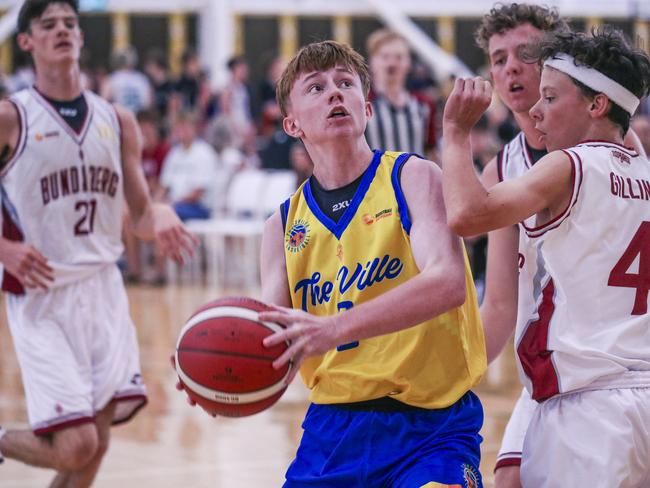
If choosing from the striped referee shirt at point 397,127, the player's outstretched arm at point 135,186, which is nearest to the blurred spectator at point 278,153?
the striped referee shirt at point 397,127

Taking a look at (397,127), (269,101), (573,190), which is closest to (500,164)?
(573,190)

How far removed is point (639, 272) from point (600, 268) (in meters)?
0.12

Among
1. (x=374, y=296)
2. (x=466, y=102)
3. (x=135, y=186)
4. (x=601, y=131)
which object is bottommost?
(x=135, y=186)

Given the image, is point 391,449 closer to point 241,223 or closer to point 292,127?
point 292,127

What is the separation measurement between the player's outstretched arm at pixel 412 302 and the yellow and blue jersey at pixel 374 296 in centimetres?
10

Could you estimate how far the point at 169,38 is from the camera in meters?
26.0

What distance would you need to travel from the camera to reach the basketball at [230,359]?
3279 millimetres

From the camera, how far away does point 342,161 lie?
12.3ft

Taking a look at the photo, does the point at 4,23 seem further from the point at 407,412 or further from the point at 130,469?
the point at 407,412

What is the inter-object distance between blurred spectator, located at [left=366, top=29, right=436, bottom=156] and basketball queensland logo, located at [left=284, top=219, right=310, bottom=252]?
3.94 meters

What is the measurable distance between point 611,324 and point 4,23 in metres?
21.7

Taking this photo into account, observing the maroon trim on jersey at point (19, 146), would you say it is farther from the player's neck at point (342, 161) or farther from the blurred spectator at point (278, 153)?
the blurred spectator at point (278, 153)

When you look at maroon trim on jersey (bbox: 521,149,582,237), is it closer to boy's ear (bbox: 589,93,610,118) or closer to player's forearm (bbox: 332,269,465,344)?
boy's ear (bbox: 589,93,610,118)

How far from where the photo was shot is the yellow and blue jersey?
139 inches
